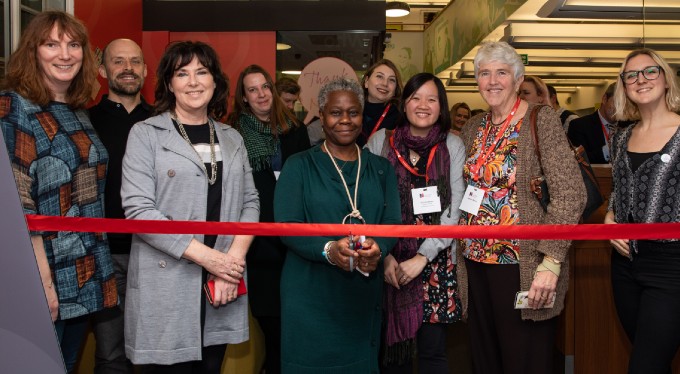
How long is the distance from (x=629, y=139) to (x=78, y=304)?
238 centimetres

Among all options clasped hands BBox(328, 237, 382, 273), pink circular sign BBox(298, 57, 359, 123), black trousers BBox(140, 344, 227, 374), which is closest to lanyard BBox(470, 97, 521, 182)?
clasped hands BBox(328, 237, 382, 273)

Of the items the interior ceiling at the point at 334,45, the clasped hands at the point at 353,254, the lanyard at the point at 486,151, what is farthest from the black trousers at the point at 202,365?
the interior ceiling at the point at 334,45

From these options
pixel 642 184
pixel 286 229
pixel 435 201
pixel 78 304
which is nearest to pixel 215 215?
pixel 286 229

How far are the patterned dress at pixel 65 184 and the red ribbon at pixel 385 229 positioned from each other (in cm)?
13

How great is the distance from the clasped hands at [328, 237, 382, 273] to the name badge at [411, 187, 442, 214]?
49cm

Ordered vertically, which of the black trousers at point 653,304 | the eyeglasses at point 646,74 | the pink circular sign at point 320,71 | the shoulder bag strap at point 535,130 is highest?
the pink circular sign at point 320,71

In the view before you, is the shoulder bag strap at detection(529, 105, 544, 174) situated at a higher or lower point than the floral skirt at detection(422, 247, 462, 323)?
higher

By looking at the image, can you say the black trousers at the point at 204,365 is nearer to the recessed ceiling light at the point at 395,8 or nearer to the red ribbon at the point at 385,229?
the red ribbon at the point at 385,229

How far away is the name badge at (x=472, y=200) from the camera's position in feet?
9.02

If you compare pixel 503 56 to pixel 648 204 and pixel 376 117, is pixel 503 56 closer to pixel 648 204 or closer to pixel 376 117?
pixel 648 204

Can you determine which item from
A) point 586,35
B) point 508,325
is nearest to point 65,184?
point 508,325

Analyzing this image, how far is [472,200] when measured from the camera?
2.77 m

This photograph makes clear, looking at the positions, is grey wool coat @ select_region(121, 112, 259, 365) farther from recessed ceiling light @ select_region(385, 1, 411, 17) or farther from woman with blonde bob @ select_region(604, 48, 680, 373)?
recessed ceiling light @ select_region(385, 1, 411, 17)

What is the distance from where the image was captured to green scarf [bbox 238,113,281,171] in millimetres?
3172
